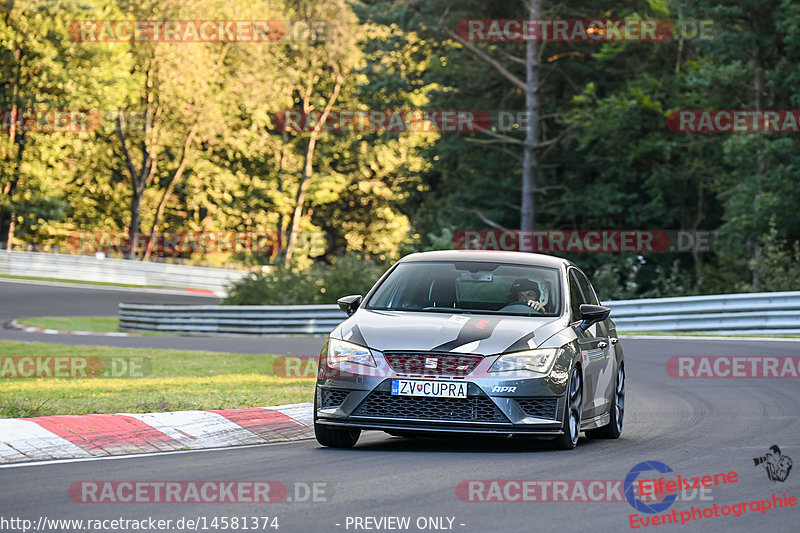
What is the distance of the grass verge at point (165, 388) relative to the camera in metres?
12.5

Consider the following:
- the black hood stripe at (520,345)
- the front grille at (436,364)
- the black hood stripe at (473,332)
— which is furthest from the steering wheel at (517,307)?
the front grille at (436,364)

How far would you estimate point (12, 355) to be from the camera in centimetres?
2392

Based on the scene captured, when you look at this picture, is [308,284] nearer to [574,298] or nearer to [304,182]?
[574,298]

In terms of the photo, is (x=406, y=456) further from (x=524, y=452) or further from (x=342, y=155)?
(x=342, y=155)

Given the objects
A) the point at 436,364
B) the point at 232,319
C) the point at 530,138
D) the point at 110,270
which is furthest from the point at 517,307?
the point at 110,270

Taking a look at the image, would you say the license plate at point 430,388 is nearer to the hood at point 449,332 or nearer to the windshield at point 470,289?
the hood at point 449,332

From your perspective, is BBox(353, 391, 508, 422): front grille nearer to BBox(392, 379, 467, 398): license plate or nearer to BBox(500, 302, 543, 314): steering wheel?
BBox(392, 379, 467, 398): license plate

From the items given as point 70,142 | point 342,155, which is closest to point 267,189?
point 342,155

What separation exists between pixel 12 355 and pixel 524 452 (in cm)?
1624

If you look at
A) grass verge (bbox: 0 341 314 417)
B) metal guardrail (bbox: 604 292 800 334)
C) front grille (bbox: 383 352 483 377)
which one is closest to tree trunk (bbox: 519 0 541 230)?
metal guardrail (bbox: 604 292 800 334)

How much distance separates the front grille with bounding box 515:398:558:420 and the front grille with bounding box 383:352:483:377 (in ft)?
1.43

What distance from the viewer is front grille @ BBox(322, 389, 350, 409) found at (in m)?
9.62

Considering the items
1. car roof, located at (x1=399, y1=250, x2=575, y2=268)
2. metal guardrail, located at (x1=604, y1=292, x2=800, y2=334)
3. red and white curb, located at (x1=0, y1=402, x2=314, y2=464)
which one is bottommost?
red and white curb, located at (x1=0, y1=402, x2=314, y2=464)

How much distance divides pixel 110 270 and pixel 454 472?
5163cm
